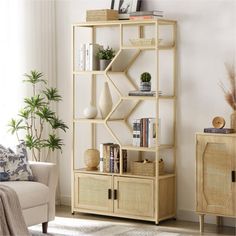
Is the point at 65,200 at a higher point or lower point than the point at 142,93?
lower

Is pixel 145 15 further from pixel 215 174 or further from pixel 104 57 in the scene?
pixel 215 174

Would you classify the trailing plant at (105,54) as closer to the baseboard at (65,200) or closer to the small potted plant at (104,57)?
the small potted plant at (104,57)

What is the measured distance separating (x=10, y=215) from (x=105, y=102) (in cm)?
188

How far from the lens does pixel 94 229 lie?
6.66 metres

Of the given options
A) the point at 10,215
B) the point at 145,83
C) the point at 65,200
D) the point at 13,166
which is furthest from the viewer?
the point at 65,200

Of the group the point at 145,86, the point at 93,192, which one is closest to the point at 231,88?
the point at 145,86

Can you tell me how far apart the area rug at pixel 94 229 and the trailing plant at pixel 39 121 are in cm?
82

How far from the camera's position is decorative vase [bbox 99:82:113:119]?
7277mm

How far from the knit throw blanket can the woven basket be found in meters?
1.46

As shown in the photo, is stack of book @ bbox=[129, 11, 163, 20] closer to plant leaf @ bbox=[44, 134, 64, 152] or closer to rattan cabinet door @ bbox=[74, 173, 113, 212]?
plant leaf @ bbox=[44, 134, 64, 152]

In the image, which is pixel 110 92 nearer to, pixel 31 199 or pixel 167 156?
pixel 167 156

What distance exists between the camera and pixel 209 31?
6.85 metres

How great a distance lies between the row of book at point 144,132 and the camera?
6.88 meters

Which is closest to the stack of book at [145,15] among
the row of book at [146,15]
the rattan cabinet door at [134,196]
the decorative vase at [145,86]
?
the row of book at [146,15]
